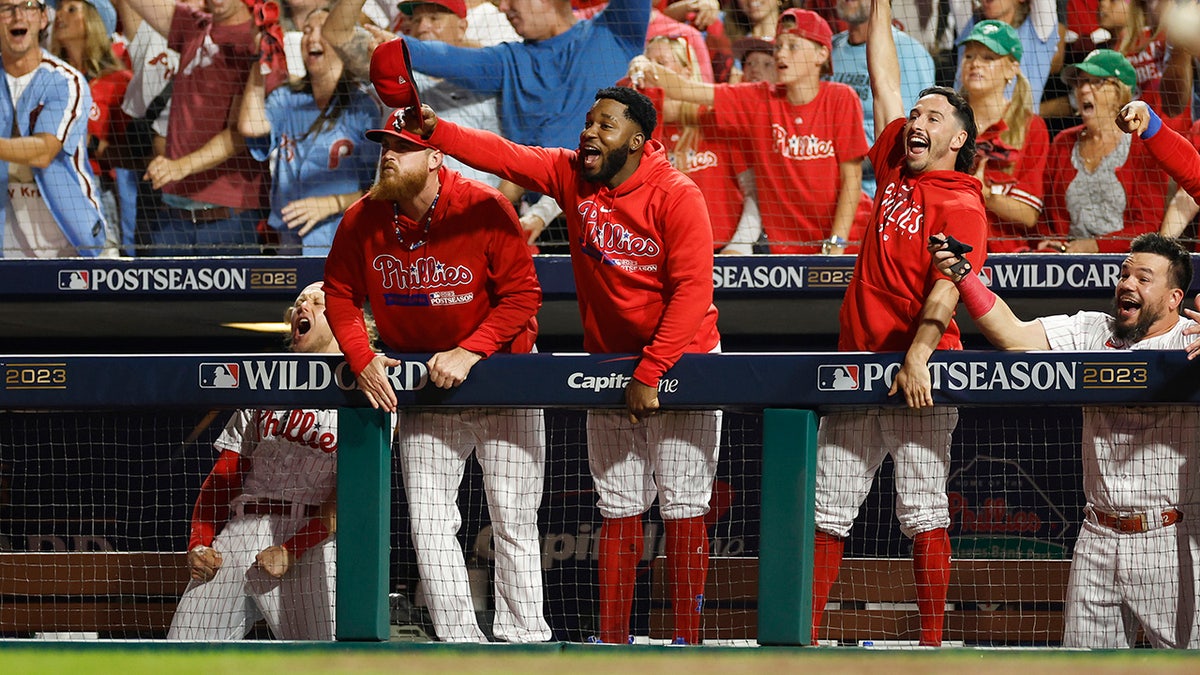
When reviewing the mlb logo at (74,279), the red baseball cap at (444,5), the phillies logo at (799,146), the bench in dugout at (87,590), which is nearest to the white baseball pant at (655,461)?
the bench in dugout at (87,590)

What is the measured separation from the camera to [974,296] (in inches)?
134

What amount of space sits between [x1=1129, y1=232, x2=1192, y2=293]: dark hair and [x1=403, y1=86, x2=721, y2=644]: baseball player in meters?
1.35

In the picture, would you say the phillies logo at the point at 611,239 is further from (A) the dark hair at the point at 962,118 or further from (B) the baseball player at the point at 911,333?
(A) the dark hair at the point at 962,118

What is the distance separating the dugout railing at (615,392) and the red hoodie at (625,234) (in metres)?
0.41

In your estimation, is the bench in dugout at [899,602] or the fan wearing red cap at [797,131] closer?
the bench in dugout at [899,602]

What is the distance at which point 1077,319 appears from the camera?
396 centimetres

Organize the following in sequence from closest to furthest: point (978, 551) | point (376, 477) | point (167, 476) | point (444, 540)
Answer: point (376, 477)
point (444, 540)
point (978, 551)
point (167, 476)

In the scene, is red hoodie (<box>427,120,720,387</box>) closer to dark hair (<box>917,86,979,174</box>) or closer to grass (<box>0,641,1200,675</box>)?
dark hair (<box>917,86,979,174</box>)

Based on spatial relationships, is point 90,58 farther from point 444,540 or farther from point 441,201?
point 444,540

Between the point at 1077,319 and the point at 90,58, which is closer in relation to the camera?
the point at 1077,319

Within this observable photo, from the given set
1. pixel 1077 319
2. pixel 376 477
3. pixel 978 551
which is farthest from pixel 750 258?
pixel 376 477

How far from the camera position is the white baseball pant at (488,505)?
3.44 m

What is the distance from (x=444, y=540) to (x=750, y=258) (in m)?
2.76

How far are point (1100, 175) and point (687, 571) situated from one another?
351cm
